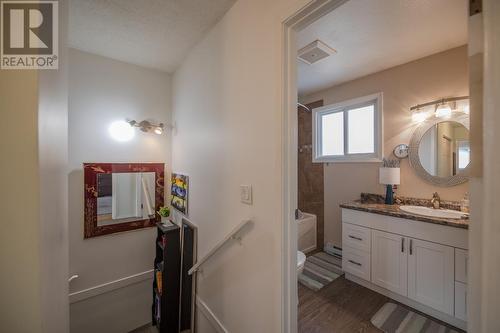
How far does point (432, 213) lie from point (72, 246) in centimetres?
361

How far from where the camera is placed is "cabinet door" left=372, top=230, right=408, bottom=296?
1.92m

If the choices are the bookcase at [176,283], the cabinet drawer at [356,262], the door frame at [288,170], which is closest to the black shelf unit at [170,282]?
the bookcase at [176,283]

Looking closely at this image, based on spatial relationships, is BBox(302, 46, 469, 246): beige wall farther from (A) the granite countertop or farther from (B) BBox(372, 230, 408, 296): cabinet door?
(B) BBox(372, 230, 408, 296): cabinet door

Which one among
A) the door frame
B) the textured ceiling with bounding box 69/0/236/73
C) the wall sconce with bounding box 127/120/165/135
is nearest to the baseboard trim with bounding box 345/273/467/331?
the door frame

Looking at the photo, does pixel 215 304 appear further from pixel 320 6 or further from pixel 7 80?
pixel 320 6

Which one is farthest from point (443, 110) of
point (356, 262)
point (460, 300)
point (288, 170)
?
A: point (288, 170)

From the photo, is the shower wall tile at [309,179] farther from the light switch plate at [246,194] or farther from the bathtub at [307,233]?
the light switch plate at [246,194]

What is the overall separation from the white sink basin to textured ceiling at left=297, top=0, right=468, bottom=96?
164cm

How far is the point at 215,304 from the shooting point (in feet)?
5.23

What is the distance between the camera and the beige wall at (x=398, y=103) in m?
2.01

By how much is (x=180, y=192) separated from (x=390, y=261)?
237 cm

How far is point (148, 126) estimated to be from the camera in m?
2.26

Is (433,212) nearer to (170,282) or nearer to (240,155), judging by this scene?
(240,155)

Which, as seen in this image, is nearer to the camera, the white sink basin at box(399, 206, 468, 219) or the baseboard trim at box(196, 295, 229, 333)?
the baseboard trim at box(196, 295, 229, 333)
